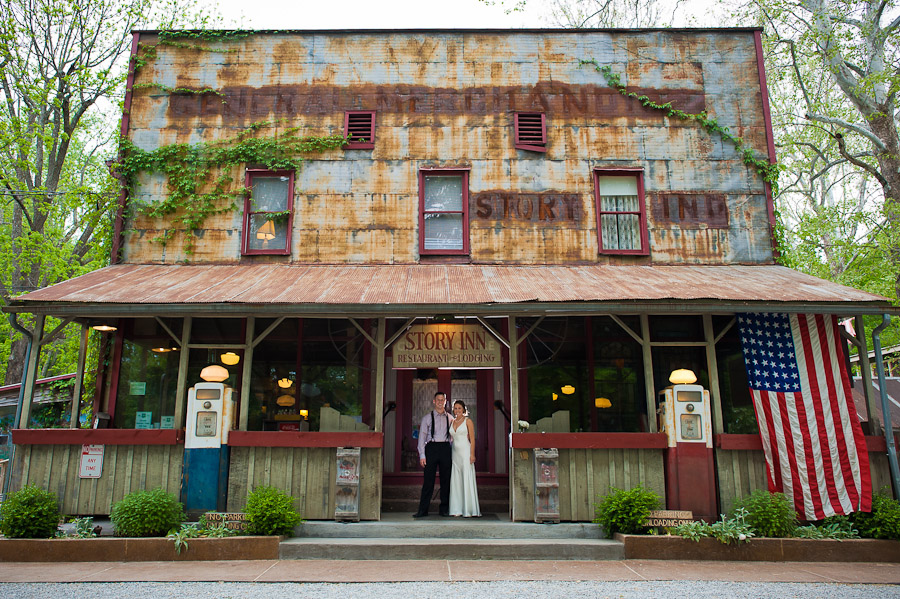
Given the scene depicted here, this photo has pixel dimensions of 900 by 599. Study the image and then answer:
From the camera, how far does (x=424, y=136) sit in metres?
11.6

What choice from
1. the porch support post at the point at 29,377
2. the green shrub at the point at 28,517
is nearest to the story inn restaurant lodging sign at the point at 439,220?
the porch support post at the point at 29,377

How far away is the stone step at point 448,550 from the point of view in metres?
7.66

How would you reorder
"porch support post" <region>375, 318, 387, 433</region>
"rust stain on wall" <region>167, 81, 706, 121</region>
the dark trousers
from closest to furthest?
"porch support post" <region>375, 318, 387, 433</region> < the dark trousers < "rust stain on wall" <region>167, 81, 706, 121</region>

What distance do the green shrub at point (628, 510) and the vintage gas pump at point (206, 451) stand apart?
527 centimetres

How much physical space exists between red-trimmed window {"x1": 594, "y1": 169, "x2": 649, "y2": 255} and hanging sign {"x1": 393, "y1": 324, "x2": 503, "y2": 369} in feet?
10.5

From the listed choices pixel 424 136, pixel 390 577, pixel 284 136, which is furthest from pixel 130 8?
pixel 390 577

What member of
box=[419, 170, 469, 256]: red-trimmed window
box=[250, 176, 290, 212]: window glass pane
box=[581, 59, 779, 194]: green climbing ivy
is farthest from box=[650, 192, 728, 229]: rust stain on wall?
box=[250, 176, 290, 212]: window glass pane

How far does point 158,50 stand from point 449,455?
9500 mm

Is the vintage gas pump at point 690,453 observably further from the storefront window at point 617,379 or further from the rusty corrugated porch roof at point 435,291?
the storefront window at point 617,379

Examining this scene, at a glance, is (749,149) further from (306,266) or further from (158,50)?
(158,50)

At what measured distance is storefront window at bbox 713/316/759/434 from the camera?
35.1 ft

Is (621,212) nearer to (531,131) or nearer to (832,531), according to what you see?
(531,131)

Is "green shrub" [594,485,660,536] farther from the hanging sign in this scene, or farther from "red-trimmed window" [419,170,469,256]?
"red-trimmed window" [419,170,469,256]

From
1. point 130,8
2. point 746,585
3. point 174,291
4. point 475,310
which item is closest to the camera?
point 746,585
